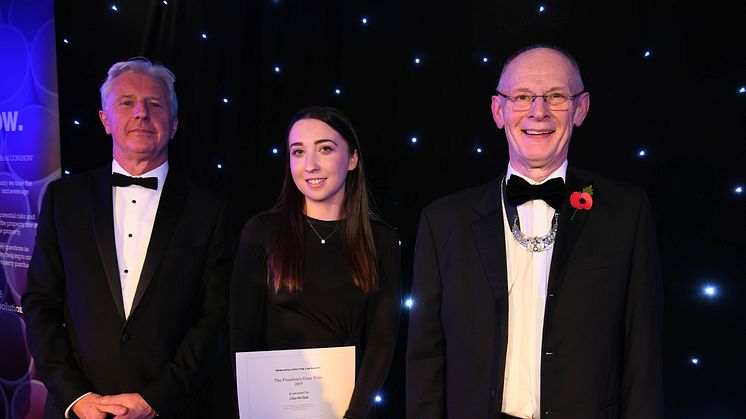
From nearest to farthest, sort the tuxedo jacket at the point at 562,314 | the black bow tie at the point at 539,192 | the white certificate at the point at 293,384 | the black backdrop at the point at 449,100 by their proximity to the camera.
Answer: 1. the tuxedo jacket at the point at 562,314
2. the black bow tie at the point at 539,192
3. the white certificate at the point at 293,384
4. the black backdrop at the point at 449,100

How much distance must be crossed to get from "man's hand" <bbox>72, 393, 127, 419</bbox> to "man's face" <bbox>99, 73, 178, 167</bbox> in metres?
1.00

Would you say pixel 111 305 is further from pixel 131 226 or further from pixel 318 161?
pixel 318 161

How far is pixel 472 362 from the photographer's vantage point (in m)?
1.80

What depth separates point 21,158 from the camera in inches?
140

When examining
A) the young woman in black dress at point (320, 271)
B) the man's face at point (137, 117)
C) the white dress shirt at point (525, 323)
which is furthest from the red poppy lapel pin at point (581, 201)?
the man's face at point (137, 117)

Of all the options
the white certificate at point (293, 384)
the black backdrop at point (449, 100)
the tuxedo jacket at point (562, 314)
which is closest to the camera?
the tuxedo jacket at point (562, 314)

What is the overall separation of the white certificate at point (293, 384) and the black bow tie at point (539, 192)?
917mm

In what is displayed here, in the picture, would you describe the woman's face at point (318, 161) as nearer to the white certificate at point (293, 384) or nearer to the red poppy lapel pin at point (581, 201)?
the white certificate at point (293, 384)

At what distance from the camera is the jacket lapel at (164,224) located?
2.23 m

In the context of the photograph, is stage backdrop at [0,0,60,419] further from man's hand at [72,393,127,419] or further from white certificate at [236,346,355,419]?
white certificate at [236,346,355,419]

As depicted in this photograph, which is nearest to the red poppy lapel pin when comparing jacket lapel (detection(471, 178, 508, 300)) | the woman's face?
jacket lapel (detection(471, 178, 508, 300))

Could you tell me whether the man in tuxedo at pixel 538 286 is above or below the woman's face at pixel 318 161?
below

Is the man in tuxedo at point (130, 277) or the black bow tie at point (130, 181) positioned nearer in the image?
the man in tuxedo at point (130, 277)

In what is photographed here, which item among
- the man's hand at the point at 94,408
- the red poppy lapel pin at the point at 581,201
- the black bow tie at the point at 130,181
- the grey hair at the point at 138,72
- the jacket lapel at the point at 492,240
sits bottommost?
the man's hand at the point at 94,408
